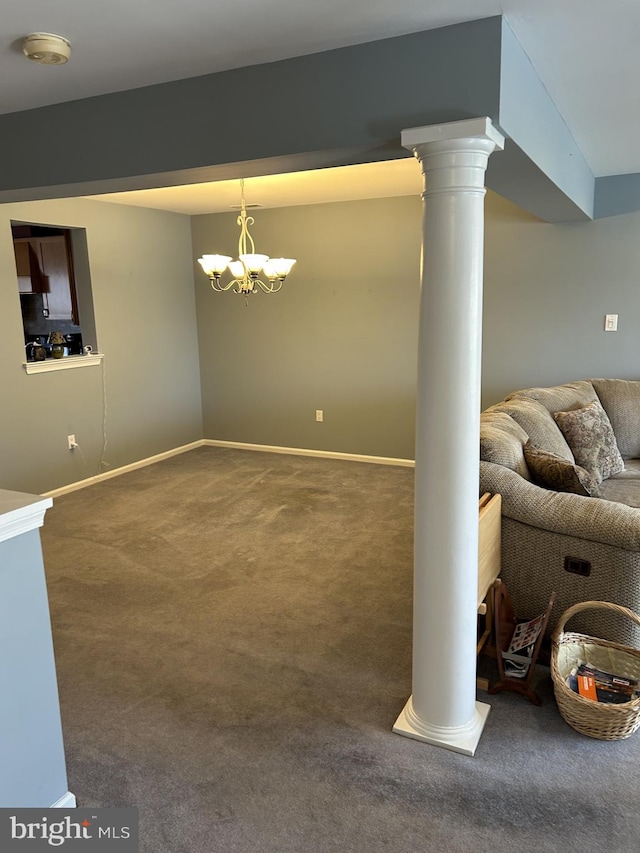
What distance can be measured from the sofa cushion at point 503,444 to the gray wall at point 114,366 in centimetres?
325

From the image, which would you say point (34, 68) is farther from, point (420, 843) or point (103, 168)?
point (420, 843)

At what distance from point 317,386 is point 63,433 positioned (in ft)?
7.20

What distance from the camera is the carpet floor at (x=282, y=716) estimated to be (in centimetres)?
184

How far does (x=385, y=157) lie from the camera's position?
2119 mm

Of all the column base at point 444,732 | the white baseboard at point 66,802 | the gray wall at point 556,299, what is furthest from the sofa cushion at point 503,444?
the white baseboard at point 66,802

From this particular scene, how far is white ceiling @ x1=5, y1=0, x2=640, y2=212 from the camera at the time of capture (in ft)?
5.43

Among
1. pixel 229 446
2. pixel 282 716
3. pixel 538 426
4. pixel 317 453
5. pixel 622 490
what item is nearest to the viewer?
pixel 282 716

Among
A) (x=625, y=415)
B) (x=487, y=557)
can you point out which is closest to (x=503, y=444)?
(x=487, y=557)

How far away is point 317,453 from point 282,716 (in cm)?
368

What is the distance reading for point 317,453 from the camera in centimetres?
591

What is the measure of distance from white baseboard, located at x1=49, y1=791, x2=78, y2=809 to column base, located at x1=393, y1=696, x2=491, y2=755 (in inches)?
41.7

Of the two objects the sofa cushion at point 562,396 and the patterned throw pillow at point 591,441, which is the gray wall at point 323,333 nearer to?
the sofa cushion at point 562,396

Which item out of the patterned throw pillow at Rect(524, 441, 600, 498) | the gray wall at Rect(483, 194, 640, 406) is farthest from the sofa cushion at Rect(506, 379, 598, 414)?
the patterned throw pillow at Rect(524, 441, 600, 498)

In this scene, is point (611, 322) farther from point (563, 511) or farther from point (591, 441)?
point (563, 511)
